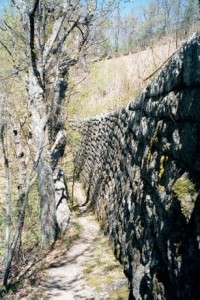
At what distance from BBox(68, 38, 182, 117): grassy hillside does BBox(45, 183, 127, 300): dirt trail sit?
10.3 ft

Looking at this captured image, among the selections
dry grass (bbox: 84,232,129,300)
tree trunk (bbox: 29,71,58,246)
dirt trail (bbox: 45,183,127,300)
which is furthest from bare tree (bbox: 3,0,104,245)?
dry grass (bbox: 84,232,129,300)

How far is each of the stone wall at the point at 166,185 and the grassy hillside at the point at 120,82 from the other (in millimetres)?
1408

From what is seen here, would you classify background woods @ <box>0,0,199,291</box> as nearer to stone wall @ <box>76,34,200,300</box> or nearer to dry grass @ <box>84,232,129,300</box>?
dry grass @ <box>84,232,129,300</box>

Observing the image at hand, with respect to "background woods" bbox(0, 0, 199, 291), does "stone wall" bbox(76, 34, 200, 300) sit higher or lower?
lower

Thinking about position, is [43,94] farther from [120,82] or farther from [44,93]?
[120,82]

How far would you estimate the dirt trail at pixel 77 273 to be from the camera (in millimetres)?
5527

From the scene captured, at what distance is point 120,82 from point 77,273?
7531mm

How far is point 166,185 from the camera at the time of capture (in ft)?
9.91

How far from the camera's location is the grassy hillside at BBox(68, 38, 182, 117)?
6671 mm

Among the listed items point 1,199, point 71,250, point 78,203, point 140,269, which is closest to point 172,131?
point 140,269

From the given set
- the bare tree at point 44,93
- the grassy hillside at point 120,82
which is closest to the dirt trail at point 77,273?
the bare tree at point 44,93

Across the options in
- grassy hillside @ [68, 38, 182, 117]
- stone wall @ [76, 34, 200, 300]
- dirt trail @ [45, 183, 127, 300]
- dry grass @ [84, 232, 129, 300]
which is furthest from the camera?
grassy hillside @ [68, 38, 182, 117]

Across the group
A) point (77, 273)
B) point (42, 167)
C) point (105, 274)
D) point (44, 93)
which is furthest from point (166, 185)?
point (44, 93)

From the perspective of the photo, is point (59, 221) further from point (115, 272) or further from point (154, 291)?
point (154, 291)
